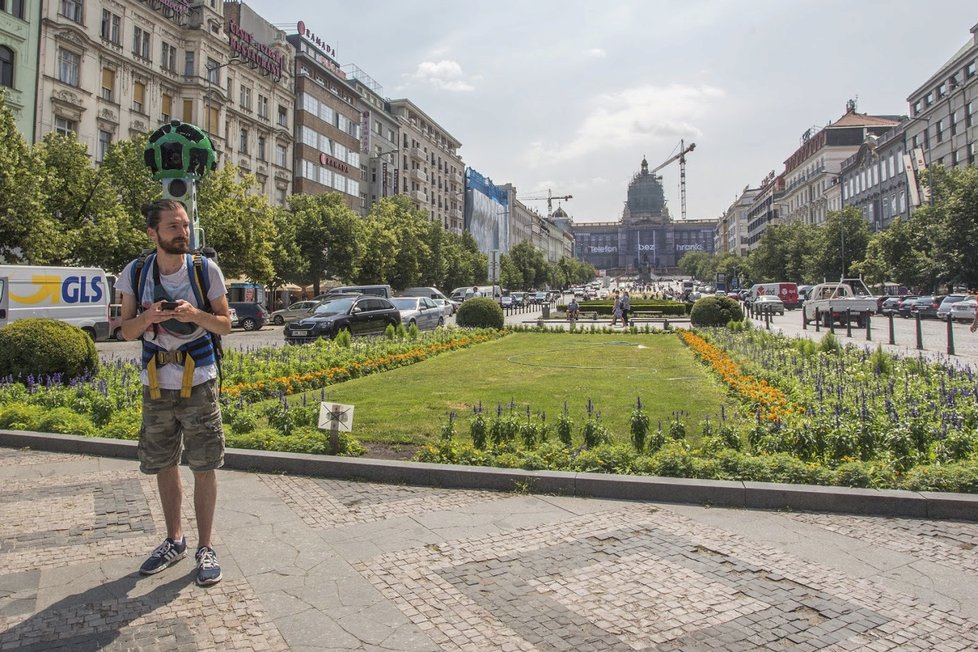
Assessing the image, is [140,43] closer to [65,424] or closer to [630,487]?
[65,424]

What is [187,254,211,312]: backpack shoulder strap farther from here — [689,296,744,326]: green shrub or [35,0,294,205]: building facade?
[35,0,294,205]: building facade

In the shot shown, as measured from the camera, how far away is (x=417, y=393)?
33.6ft

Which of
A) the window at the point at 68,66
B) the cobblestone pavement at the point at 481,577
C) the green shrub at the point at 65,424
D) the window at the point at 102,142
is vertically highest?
the window at the point at 68,66

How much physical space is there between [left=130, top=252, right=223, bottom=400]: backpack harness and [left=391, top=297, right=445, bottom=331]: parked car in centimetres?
2113

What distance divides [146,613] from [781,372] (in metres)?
9.02

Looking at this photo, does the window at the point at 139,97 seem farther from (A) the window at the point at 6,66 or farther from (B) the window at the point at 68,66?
(A) the window at the point at 6,66

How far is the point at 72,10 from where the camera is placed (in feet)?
105

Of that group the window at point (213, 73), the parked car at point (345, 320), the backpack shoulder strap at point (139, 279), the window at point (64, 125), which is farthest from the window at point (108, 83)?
the backpack shoulder strap at point (139, 279)

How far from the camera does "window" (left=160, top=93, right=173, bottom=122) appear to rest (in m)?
37.8

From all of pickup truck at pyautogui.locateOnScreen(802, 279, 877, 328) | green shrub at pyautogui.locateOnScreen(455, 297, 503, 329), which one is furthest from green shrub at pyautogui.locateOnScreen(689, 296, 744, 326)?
green shrub at pyautogui.locateOnScreen(455, 297, 503, 329)

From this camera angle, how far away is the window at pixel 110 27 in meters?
34.0

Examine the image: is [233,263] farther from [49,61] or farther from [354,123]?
[354,123]

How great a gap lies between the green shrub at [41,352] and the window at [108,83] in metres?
28.6

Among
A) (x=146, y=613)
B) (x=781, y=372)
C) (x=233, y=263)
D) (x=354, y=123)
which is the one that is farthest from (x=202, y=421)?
(x=354, y=123)
